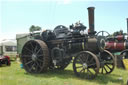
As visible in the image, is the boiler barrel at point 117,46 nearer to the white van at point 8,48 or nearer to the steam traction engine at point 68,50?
the steam traction engine at point 68,50

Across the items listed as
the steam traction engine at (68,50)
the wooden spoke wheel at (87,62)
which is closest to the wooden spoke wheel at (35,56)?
the steam traction engine at (68,50)

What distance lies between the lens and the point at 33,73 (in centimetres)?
715

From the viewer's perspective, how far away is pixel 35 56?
7109 mm

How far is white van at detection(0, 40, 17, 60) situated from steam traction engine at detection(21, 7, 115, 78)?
10191 mm

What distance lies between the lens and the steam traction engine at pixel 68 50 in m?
6.09

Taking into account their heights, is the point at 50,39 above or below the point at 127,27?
below

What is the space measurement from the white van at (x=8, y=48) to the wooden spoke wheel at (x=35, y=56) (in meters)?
9.68

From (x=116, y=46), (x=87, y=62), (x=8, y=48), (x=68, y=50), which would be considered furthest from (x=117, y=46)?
(x=8, y=48)

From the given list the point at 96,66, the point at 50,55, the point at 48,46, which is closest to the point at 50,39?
the point at 48,46

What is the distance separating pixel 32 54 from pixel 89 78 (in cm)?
302

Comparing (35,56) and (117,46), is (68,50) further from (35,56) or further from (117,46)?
(117,46)

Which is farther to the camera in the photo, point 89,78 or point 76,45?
point 76,45

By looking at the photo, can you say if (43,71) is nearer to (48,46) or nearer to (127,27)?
(48,46)

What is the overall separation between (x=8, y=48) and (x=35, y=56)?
11.9 m
